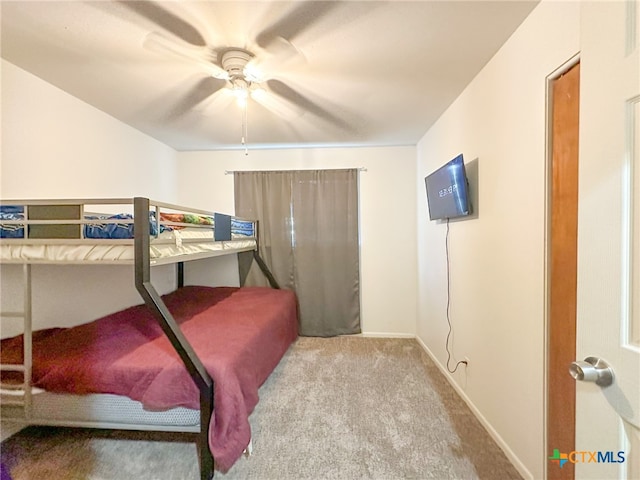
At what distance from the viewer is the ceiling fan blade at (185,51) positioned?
1.44 metres

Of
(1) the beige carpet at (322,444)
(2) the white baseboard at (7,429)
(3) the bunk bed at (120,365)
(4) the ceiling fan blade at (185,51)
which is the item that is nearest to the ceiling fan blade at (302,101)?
(4) the ceiling fan blade at (185,51)

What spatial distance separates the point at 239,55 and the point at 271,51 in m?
0.18

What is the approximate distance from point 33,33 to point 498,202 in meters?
2.71

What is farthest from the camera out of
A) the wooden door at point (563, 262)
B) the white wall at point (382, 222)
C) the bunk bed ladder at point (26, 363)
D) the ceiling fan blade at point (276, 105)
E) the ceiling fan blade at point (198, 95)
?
the white wall at point (382, 222)

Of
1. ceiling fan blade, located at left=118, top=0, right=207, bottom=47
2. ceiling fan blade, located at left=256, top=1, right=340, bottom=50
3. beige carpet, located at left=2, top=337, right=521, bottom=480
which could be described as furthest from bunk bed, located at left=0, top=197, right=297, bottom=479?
ceiling fan blade, located at left=256, top=1, right=340, bottom=50

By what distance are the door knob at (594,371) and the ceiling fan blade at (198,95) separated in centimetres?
234

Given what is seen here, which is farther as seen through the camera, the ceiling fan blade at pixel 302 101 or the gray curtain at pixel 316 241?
the gray curtain at pixel 316 241

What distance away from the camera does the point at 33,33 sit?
5.05 feet

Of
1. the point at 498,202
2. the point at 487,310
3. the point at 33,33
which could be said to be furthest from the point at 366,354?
the point at 33,33

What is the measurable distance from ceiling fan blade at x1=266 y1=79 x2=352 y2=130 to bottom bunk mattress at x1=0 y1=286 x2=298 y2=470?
1.78 metres

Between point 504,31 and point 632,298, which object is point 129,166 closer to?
point 504,31

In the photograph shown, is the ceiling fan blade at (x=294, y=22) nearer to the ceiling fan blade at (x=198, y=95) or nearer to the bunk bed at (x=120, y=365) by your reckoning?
the ceiling fan blade at (x=198, y=95)

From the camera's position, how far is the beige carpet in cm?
156

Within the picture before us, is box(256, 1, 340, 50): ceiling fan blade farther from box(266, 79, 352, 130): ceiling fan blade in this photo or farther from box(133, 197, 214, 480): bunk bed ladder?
box(133, 197, 214, 480): bunk bed ladder
